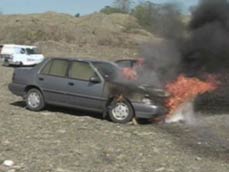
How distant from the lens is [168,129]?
13516mm

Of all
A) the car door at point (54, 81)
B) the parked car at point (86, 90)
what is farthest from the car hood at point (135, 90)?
the car door at point (54, 81)

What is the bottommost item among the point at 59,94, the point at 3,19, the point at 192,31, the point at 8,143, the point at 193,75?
the point at 8,143

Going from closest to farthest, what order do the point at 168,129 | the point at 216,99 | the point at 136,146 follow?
1. the point at 136,146
2. the point at 168,129
3. the point at 216,99

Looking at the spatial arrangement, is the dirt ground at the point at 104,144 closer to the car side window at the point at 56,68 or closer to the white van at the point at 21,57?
the car side window at the point at 56,68

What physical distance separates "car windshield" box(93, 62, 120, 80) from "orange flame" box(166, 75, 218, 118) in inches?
52.0

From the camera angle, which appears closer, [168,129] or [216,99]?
[168,129]

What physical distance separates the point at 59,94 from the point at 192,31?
13.1ft

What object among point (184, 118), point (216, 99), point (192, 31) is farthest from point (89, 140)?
point (216, 99)

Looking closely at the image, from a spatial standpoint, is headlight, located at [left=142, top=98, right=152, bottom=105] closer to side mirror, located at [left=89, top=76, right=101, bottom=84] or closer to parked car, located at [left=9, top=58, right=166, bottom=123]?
parked car, located at [left=9, top=58, right=166, bottom=123]

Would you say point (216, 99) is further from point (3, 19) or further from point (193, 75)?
point (3, 19)

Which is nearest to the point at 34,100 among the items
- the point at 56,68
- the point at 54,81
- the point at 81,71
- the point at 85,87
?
the point at 54,81

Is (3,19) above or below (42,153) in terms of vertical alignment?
above

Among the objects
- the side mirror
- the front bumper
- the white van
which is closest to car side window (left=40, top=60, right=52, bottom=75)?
the side mirror

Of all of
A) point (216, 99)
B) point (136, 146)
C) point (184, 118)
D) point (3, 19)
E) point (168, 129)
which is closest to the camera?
point (136, 146)
